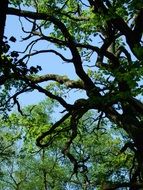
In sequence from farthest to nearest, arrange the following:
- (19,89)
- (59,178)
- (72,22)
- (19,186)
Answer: (19,186)
(59,178)
(72,22)
(19,89)

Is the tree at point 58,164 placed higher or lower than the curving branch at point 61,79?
higher

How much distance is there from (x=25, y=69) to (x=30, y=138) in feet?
31.2

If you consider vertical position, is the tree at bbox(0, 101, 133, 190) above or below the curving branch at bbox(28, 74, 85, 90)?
above

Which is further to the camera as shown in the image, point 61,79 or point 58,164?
point 58,164

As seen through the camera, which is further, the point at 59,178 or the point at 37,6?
the point at 59,178

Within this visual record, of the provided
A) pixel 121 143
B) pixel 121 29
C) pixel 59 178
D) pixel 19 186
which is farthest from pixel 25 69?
pixel 19 186

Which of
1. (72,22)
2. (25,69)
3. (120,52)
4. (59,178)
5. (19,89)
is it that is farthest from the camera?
(59,178)

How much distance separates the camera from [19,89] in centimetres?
1343

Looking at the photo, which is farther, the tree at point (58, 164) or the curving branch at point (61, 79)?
the tree at point (58, 164)

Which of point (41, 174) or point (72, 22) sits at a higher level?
point (41, 174)

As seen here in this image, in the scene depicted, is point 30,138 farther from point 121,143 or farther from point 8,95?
point 121,143

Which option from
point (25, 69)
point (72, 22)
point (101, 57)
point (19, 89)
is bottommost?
point (25, 69)

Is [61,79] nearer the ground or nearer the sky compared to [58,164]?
nearer the ground

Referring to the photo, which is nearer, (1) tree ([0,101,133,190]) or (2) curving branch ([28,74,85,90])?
(2) curving branch ([28,74,85,90])
